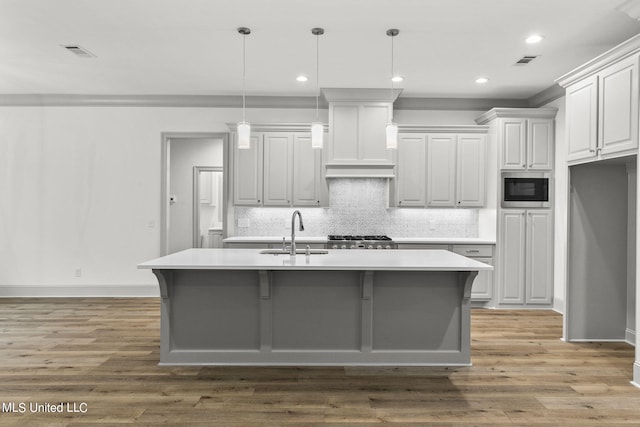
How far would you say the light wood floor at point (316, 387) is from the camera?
2686mm

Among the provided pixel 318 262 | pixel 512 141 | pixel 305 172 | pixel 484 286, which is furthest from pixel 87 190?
pixel 512 141

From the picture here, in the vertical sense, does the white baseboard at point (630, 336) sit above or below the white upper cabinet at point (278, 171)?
below

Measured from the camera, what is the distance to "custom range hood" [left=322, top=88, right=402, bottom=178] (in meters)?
5.71

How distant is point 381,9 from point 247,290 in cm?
237

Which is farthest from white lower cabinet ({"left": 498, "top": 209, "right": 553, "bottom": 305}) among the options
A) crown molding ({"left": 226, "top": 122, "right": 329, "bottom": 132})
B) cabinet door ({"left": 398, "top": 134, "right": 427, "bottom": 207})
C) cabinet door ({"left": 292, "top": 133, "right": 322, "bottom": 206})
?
crown molding ({"left": 226, "top": 122, "right": 329, "bottom": 132})

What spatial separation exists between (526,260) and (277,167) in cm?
331

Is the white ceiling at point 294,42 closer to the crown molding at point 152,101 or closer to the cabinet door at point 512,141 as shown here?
the crown molding at point 152,101

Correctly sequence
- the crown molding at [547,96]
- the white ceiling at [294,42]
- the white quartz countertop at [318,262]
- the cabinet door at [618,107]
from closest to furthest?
the white quartz countertop at [318,262] → the cabinet door at [618,107] → the white ceiling at [294,42] → the crown molding at [547,96]

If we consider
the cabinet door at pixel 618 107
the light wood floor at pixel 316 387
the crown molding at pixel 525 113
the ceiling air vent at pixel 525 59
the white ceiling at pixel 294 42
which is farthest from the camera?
the crown molding at pixel 525 113

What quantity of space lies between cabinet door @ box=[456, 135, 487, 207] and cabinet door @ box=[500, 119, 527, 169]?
265 mm

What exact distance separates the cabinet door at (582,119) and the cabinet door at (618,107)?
0.25 ft

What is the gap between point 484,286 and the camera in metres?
5.70

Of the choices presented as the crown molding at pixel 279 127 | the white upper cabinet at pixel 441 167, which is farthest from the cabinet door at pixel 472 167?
the crown molding at pixel 279 127

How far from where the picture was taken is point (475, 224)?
630 centimetres
